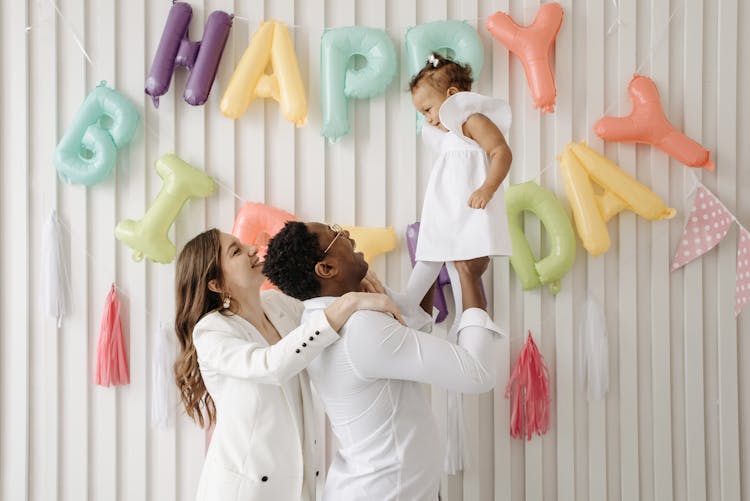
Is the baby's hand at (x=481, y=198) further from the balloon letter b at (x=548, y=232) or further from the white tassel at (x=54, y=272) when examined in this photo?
the white tassel at (x=54, y=272)

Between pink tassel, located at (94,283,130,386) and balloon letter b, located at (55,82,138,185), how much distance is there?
0.36 m

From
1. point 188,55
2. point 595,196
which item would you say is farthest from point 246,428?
point 595,196

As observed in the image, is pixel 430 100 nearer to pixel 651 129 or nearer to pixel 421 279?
pixel 421 279

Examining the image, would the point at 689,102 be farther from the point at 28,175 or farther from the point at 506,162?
the point at 28,175

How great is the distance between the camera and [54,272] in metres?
2.38

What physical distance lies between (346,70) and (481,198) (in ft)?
2.71

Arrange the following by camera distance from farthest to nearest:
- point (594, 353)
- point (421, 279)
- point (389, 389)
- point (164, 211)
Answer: point (594, 353) < point (164, 211) < point (421, 279) < point (389, 389)

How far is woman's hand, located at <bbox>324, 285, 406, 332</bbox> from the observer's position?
160 cm

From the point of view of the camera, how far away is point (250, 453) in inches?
72.6

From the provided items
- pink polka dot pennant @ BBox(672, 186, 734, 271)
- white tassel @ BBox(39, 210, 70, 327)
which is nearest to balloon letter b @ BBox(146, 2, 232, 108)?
white tassel @ BBox(39, 210, 70, 327)

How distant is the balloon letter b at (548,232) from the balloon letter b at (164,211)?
37.4 inches

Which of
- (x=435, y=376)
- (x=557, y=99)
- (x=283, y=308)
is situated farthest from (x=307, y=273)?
Result: (x=557, y=99)

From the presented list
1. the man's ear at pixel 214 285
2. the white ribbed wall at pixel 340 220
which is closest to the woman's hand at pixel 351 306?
the man's ear at pixel 214 285

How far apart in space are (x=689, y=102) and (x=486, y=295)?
2.96ft
